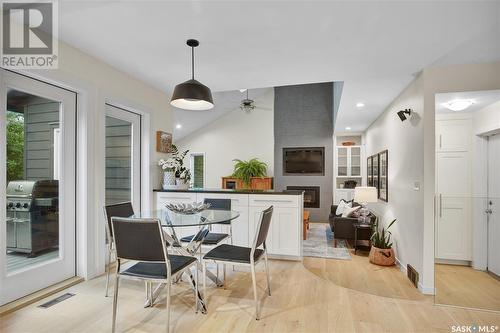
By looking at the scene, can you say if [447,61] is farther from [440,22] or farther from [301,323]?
[301,323]

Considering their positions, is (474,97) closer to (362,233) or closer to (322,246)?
(362,233)

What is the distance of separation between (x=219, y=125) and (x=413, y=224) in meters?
6.28

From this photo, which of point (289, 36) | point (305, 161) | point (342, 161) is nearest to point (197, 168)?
point (305, 161)

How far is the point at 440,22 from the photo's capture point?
2096mm

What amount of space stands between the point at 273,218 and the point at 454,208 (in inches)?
80.5

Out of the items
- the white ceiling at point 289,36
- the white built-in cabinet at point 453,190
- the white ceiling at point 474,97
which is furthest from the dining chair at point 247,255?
the white ceiling at point 474,97

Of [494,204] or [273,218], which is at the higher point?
[494,204]

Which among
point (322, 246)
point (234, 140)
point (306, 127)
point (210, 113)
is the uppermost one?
point (210, 113)

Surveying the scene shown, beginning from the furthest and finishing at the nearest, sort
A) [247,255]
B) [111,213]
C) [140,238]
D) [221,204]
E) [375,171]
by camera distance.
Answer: [375,171]
[221,204]
[111,213]
[247,255]
[140,238]

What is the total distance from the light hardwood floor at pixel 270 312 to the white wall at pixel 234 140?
5.22 m

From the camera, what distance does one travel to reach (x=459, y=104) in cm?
283

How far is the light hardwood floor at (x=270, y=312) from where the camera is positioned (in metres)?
2.04

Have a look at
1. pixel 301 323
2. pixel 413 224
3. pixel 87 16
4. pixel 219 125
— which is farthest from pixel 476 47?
pixel 219 125

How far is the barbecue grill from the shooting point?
235 centimetres
